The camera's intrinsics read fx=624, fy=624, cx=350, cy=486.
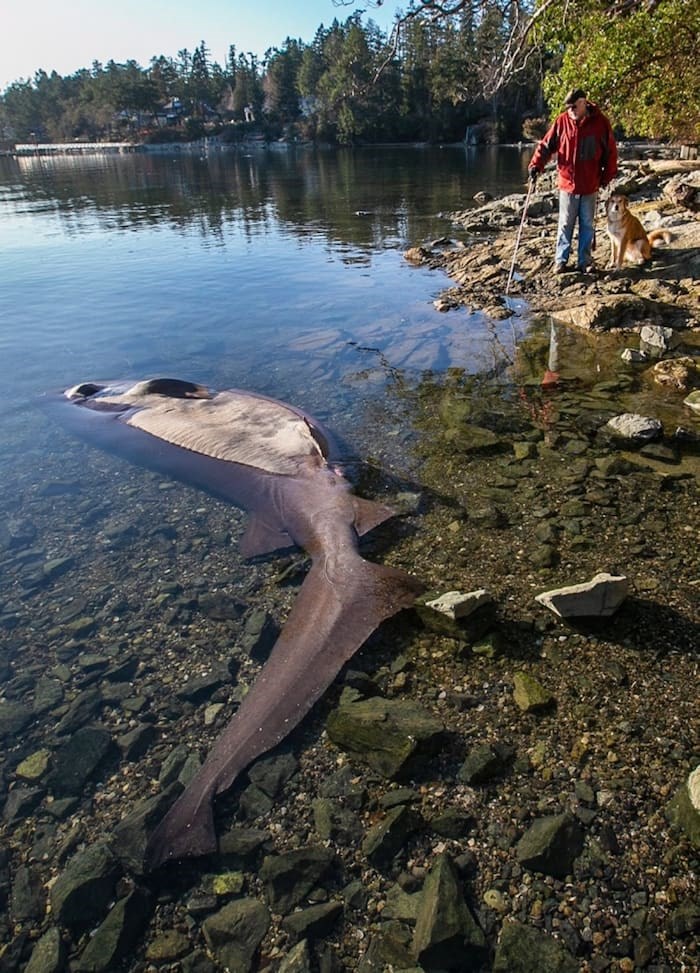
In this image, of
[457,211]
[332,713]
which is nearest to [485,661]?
[332,713]

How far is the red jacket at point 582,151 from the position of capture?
33.5 feet

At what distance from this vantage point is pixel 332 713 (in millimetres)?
3516

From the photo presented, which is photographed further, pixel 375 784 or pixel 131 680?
pixel 131 680

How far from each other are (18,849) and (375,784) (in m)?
1.77

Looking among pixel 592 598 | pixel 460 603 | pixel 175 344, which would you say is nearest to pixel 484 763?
pixel 460 603

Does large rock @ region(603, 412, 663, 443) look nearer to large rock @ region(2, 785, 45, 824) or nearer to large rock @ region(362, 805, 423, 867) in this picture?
large rock @ region(362, 805, 423, 867)

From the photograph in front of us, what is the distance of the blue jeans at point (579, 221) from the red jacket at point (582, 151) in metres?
0.14

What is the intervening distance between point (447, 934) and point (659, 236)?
1281 centimetres

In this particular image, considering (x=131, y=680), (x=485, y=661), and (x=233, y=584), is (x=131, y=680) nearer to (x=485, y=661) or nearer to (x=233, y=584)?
(x=233, y=584)

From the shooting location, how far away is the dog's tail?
11875 mm

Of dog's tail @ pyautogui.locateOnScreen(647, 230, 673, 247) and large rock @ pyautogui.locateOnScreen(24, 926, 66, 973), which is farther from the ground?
dog's tail @ pyautogui.locateOnScreen(647, 230, 673, 247)

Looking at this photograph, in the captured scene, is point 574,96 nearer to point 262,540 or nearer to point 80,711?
point 262,540

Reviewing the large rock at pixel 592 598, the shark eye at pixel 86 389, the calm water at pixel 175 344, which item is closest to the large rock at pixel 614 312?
the calm water at pixel 175 344

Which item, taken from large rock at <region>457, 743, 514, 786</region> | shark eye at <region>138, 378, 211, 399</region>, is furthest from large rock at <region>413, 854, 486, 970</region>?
shark eye at <region>138, 378, 211, 399</region>
